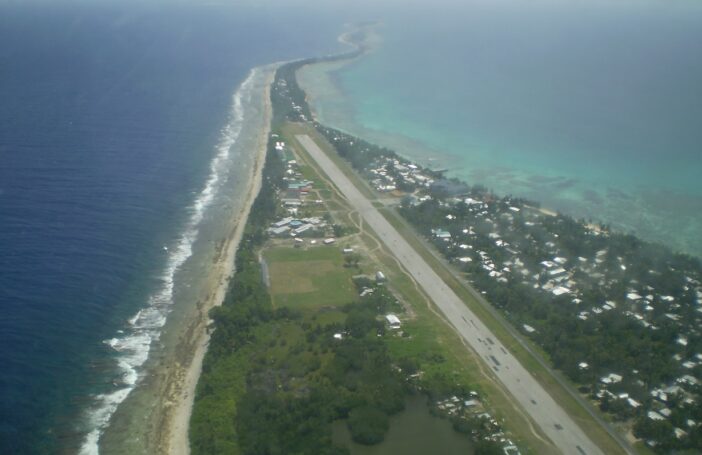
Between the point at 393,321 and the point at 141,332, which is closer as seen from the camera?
the point at 141,332

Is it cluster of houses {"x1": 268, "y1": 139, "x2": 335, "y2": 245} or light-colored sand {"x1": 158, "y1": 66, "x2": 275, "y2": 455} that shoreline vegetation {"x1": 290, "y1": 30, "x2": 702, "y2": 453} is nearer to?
cluster of houses {"x1": 268, "y1": 139, "x2": 335, "y2": 245}

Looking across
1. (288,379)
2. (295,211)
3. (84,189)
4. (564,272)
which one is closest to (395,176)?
(295,211)

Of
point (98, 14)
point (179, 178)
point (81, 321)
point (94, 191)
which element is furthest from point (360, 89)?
point (98, 14)

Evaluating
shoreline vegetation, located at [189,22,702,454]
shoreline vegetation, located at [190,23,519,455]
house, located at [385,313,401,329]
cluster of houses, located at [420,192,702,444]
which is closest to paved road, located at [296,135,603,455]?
shoreline vegetation, located at [189,22,702,454]

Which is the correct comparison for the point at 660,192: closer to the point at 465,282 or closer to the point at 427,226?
the point at 427,226

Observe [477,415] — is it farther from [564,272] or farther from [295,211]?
[295,211]

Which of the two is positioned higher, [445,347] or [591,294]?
[445,347]
